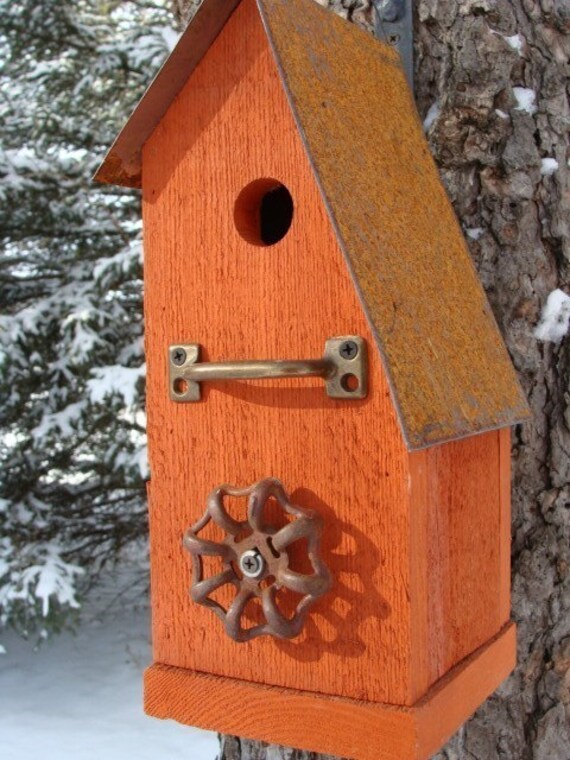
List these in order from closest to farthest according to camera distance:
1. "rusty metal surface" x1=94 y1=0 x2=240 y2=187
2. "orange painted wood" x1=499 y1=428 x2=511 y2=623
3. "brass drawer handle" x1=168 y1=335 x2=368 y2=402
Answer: "brass drawer handle" x1=168 y1=335 x2=368 y2=402 → "rusty metal surface" x1=94 y1=0 x2=240 y2=187 → "orange painted wood" x1=499 y1=428 x2=511 y2=623

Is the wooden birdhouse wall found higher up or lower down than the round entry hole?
lower down

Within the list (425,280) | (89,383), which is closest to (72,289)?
(89,383)

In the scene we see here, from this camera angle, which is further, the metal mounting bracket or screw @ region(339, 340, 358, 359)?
the metal mounting bracket

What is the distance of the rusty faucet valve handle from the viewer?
997 millimetres

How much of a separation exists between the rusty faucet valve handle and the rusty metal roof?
203 mm

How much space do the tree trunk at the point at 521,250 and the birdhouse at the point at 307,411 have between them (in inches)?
10.2

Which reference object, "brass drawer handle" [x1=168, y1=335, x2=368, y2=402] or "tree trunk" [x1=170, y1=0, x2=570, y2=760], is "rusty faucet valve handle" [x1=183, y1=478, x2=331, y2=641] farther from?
"tree trunk" [x1=170, y1=0, x2=570, y2=760]

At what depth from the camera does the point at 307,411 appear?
1044 millimetres

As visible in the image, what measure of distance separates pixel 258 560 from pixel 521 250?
0.84m

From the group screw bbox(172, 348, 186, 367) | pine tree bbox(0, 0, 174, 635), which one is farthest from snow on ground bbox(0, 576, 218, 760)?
screw bbox(172, 348, 186, 367)

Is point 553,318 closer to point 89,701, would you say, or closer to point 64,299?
point 64,299

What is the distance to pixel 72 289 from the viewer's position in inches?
169

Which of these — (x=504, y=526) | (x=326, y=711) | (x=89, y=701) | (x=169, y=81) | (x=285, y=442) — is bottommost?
(x=89, y=701)

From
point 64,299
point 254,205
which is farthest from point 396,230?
point 64,299
